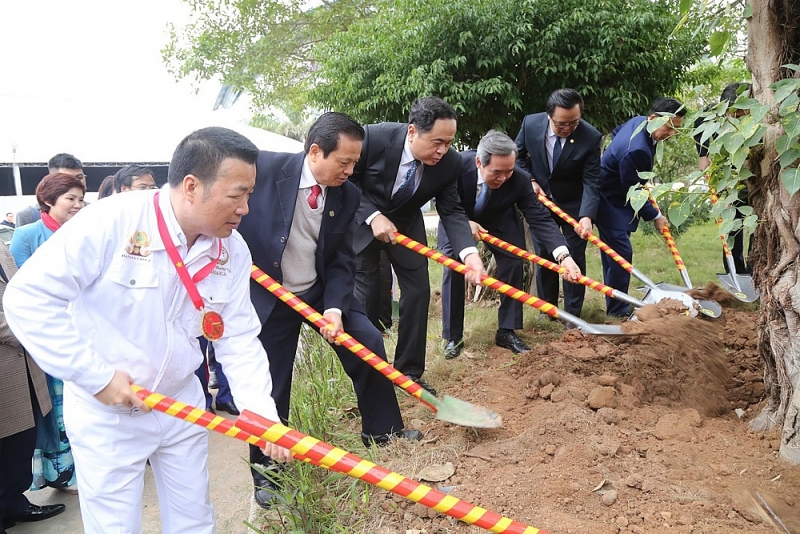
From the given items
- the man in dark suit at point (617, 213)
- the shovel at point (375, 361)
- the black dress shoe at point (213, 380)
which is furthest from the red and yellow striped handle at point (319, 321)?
the man in dark suit at point (617, 213)

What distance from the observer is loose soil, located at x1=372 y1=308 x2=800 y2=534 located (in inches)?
94.4

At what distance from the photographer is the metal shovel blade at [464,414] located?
3211 millimetres

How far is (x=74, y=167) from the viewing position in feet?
15.8

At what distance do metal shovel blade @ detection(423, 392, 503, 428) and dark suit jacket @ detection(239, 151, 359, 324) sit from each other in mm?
751

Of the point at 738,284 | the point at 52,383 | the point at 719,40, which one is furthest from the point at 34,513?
the point at 738,284

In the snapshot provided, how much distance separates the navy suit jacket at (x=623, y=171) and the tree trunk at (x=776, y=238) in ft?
7.79

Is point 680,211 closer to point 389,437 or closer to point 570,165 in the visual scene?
point 389,437

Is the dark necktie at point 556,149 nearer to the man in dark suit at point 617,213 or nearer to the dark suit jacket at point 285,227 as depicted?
the man in dark suit at point 617,213

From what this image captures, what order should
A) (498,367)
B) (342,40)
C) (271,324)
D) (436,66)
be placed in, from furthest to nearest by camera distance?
(342,40), (436,66), (498,367), (271,324)

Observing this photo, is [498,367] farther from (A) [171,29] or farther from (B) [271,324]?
(A) [171,29]

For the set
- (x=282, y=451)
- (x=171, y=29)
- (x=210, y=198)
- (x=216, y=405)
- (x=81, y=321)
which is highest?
(x=171, y=29)

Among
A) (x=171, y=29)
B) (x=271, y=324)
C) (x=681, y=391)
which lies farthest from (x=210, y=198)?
(x=171, y=29)

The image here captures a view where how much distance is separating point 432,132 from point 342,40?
3616mm

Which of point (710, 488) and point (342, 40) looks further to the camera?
point (342, 40)
